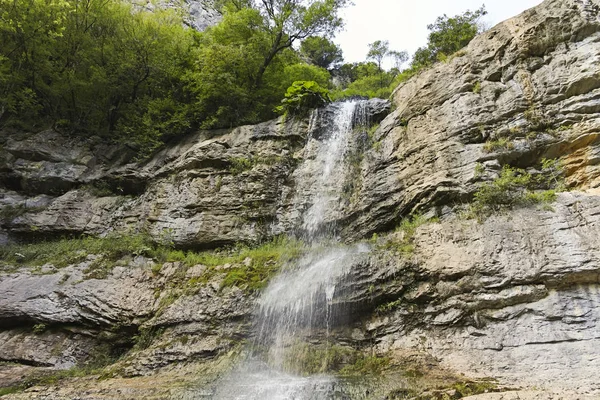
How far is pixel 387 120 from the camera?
37.2 feet

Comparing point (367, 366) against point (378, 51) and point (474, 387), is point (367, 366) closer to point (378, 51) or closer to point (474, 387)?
point (474, 387)

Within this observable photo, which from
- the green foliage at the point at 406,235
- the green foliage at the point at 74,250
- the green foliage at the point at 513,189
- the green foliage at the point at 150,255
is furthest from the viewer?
the green foliage at the point at 74,250

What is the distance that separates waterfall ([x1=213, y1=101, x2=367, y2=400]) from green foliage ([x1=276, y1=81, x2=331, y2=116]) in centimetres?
325

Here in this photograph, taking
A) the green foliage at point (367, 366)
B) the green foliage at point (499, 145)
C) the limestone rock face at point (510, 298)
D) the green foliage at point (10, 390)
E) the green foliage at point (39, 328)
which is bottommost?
the green foliage at point (10, 390)

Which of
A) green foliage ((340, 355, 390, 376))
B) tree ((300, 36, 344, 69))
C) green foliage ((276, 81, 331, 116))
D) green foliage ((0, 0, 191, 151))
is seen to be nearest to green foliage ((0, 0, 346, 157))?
green foliage ((0, 0, 191, 151))

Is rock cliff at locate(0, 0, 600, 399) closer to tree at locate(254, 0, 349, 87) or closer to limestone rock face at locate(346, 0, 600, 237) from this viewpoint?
limestone rock face at locate(346, 0, 600, 237)

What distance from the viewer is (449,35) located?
576 inches

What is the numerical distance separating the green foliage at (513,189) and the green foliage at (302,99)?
689cm

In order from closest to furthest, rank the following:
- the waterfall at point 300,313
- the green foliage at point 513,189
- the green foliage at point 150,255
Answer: the waterfall at point 300,313
the green foliage at point 513,189
the green foliage at point 150,255

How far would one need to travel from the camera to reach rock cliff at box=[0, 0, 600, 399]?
19.4ft

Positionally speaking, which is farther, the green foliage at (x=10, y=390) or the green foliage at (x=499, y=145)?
the green foliage at (x=499, y=145)

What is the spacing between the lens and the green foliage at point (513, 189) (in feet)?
24.4

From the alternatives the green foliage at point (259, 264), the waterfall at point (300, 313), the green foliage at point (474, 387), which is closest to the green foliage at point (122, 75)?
the waterfall at point (300, 313)

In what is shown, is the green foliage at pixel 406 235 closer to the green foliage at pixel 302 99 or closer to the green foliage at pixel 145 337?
the green foliage at pixel 145 337
